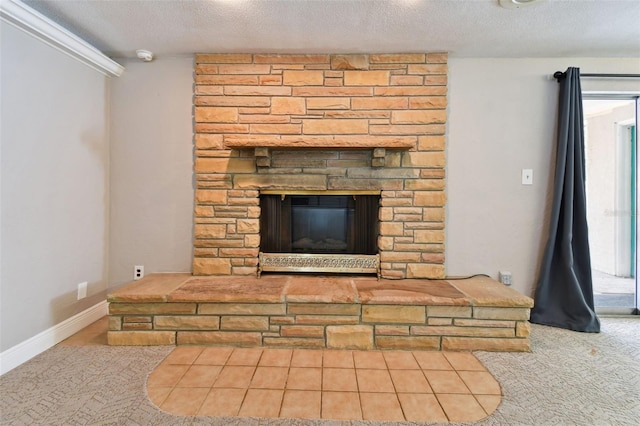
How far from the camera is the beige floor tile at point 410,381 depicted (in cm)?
153

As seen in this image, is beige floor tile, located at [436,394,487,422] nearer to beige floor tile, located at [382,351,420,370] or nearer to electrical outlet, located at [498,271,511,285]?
beige floor tile, located at [382,351,420,370]

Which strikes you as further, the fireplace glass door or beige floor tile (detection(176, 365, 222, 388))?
the fireplace glass door

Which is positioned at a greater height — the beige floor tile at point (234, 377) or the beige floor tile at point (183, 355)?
the beige floor tile at point (183, 355)

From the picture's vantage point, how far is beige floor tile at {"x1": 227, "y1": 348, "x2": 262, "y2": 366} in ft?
5.80


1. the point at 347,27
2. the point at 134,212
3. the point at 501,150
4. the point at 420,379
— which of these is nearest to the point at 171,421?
the point at 420,379

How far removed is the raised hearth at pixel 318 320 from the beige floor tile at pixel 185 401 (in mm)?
436

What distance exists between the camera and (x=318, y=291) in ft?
6.61

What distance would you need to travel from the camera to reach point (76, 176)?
7.03 feet

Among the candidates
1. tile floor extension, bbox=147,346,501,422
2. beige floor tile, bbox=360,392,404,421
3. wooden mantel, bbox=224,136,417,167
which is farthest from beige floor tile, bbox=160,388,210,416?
wooden mantel, bbox=224,136,417,167

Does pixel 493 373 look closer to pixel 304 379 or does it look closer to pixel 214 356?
pixel 304 379

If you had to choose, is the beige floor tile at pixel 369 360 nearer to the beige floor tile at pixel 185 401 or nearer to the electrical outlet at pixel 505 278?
the beige floor tile at pixel 185 401

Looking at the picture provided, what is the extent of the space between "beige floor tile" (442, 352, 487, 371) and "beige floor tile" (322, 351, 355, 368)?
23.7 inches

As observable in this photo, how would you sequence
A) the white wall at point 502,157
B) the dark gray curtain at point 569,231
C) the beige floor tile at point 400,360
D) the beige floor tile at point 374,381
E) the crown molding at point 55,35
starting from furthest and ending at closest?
1. the white wall at point 502,157
2. the dark gray curtain at point 569,231
3. the beige floor tile at point 400,360
4. the crown molding at point 55,35
5. the beige floor tile at point 374,381

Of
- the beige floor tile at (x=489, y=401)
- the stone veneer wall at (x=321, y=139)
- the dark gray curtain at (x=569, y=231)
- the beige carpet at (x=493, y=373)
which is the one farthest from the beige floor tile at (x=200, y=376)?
the dark gray curtain at (x=569, y=231)
